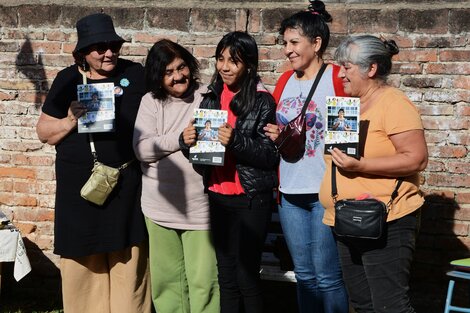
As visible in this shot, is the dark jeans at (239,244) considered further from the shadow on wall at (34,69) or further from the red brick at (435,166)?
the shadow on wall at (34,69)

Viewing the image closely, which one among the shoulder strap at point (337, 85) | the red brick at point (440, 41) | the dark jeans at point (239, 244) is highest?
the red brick at point (440, 41)

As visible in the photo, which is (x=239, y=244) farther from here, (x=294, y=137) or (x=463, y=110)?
(x=463, y=110)

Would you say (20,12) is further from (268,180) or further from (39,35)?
(268,180)

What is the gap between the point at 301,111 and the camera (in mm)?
4586

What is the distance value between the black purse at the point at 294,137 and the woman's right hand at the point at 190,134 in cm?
47

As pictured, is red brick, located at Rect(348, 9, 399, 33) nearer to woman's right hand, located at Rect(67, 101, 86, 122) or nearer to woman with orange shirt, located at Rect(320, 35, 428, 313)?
woman with orange shirt, located at Rect(320, 35, 428, 313)

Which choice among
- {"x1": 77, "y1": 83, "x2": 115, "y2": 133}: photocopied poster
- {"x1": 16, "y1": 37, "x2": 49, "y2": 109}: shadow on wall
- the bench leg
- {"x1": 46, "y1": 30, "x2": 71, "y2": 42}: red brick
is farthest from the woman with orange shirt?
{"x1": 16, "y1": 37, "x2": 49, "y2": 109}: shadow on wall

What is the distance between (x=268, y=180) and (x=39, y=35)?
243cm

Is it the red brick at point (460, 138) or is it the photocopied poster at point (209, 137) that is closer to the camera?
the photocopied poster at point (209, 137)

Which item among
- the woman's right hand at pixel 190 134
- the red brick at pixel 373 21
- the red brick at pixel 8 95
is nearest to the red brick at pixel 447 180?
the red brick at pixel 373 21

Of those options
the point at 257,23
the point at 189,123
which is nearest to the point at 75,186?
the point at 189,123

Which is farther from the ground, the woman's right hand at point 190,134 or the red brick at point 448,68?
the red brick at point 448,68

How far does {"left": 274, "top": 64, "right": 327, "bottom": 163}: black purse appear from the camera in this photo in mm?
4500

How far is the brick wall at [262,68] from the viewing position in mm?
5344
